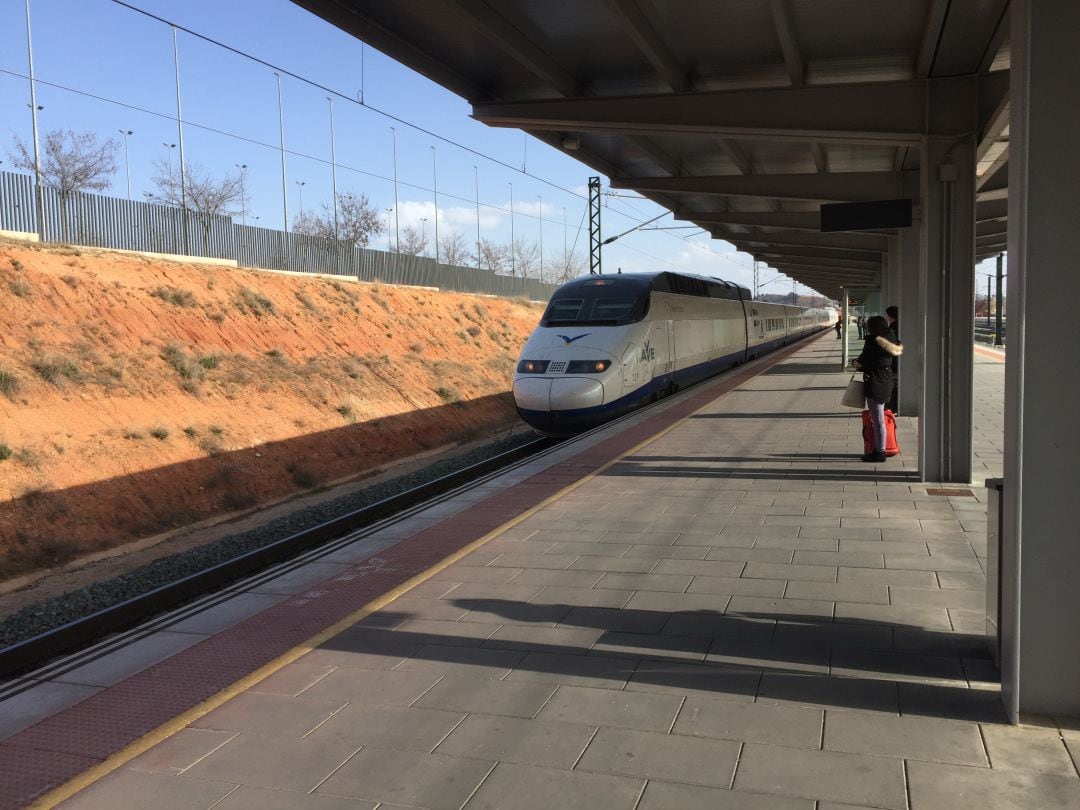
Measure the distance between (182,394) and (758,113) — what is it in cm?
1611

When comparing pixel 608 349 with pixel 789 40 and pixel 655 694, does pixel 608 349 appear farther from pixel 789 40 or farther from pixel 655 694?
pixel 655 694

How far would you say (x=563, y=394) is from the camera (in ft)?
46.0

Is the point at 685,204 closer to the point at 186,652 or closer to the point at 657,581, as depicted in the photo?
the point at 657,581

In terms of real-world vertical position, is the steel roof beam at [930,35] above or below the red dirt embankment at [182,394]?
above

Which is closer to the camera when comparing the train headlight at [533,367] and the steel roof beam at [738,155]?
the steel roof beam at [738,155]

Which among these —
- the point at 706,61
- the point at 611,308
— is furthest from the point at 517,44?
the point at 611,308

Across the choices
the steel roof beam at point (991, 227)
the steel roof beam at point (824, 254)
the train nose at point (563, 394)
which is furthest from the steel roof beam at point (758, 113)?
the steel roof beam at point (824, 254)

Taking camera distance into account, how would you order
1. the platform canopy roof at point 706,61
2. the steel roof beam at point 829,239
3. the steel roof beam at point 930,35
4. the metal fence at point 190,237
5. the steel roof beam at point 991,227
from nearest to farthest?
the steel roof beam at point 930,35 < the platform canopy roof at point 706,61 < the steel roof beam at point 991,227 < the steel roof beam at point 829,239 < the metal fence at point 190,237

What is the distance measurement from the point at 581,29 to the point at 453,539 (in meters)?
4.60

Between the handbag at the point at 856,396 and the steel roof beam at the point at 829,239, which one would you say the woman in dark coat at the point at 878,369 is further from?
the steel roof beam at the point at 829,239

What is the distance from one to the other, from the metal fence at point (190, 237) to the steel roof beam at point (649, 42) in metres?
20.5

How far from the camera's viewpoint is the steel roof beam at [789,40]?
263 inches

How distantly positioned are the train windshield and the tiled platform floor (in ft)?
29.1

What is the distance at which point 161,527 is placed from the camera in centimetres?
1527
